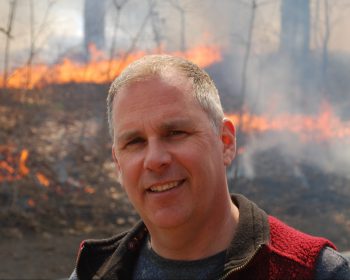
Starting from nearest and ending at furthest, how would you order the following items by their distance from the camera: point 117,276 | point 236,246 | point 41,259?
point 236,246, point 117,276, point 41,259

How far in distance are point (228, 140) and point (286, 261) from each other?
51cm

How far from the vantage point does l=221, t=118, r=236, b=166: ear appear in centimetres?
193

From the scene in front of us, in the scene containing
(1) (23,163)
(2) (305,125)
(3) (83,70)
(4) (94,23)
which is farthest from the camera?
(2) (305,125)

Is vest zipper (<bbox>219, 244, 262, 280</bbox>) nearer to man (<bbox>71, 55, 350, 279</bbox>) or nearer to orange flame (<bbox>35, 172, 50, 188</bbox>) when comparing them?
man (<bbox>71, 55, 350, 279</bbox>)

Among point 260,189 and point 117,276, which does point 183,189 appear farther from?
point 260,189

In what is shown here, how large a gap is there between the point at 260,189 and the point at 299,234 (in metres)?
10.5

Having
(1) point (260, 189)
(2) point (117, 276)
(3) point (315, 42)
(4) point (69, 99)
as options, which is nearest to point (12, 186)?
(4) point (69, 99)

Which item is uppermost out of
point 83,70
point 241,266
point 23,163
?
point 241,266

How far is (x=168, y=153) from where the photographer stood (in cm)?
173

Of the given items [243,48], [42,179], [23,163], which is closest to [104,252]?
[42,179]

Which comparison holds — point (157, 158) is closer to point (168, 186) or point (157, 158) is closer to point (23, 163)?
point (168, 186)

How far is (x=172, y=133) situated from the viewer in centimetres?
177

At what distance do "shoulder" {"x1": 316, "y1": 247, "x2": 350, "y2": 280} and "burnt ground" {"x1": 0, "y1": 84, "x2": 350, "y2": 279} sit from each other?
621 centimetres

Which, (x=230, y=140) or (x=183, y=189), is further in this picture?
(x=230, y=140)
